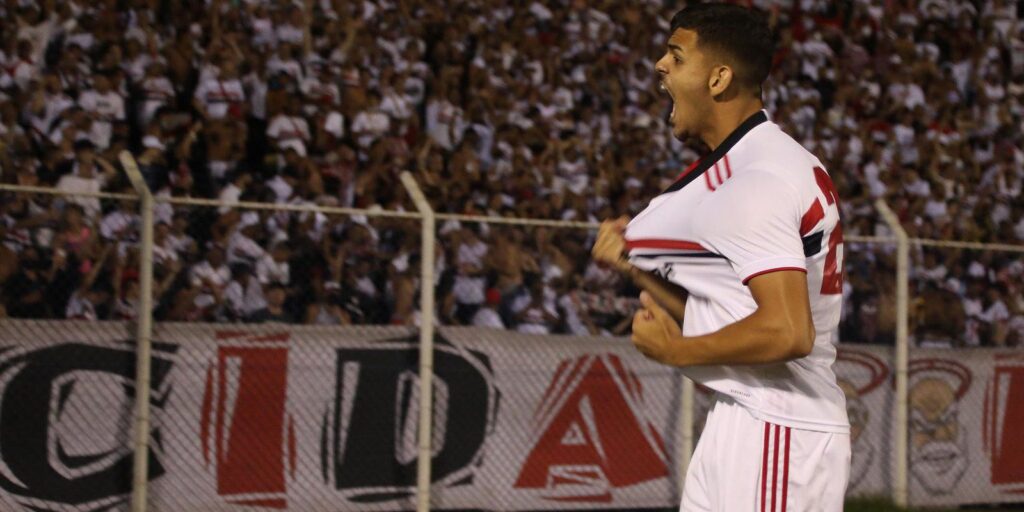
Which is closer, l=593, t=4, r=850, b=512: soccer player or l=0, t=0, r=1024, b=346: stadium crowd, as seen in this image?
l=593, t=4, r=850, b=512: soccer player

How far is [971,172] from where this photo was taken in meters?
17.2

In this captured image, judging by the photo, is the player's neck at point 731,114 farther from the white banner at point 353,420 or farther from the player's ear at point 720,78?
the white banner at point 353,420

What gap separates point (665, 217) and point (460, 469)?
20.6ft

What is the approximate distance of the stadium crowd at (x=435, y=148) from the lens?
8375mm

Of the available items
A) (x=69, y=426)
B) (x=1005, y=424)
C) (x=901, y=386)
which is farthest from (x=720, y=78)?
(x=1005, y=424)

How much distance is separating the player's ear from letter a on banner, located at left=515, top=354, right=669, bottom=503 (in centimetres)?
649

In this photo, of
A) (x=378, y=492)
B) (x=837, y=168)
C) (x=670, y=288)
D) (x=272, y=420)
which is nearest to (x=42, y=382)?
(x=272, y=420)

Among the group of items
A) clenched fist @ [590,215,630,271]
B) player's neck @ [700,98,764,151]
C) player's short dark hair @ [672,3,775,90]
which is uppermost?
player's short dark hair @ [672,3,775,90]

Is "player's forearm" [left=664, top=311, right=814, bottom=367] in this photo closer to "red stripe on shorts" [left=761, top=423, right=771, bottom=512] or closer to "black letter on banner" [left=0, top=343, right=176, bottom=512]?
"red stripe on shorts" [left=761, top=423, right=771, bottom=512]

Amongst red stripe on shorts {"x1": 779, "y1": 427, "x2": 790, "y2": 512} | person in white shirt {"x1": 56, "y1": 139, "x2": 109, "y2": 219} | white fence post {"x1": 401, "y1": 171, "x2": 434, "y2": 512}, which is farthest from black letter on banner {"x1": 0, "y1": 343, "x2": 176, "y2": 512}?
red stripe on shorts {"x1": 779, "y1": 427, "x2": 790, "y2": 512}

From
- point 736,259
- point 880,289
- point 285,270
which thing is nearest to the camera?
point 736,259

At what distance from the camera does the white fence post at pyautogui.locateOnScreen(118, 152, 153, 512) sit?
26.0 ft

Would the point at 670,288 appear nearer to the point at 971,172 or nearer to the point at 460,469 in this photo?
the point at 460,469

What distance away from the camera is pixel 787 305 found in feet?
9.55
